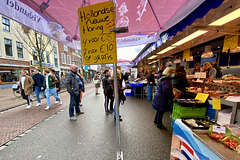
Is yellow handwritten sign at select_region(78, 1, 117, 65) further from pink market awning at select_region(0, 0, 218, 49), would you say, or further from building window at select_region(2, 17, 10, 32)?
building window at select_region(2, 17, 10, 32)

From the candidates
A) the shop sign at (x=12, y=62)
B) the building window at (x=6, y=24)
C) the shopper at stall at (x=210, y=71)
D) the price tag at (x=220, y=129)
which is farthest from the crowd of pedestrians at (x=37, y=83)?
the building window at (x=6, y=24)

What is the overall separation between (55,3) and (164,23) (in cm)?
236

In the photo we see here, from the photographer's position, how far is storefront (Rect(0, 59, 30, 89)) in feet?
36.6

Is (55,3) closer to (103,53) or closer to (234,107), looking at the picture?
(103,53)

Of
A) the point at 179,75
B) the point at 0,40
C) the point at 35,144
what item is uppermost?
the point at 0,40

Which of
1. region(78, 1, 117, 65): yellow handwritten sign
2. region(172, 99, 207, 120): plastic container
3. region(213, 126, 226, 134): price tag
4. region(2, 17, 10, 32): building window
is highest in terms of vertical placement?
region(2, 17, 10, 32): building window

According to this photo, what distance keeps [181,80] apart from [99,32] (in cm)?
292

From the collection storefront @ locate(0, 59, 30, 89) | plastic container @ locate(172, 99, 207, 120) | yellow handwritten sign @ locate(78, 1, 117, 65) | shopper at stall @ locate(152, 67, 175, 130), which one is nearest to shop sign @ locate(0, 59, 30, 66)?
storefront @ locate(0, 59, 30, 89)

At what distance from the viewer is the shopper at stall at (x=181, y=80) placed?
2.93 m

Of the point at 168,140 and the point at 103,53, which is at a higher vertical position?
the point at 103,53

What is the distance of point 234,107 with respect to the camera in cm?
156

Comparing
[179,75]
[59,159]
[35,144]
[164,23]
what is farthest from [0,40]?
[179,75]

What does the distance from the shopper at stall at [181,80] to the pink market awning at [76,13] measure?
4.72ft

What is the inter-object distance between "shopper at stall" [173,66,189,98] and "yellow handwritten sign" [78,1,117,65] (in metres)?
2.60
